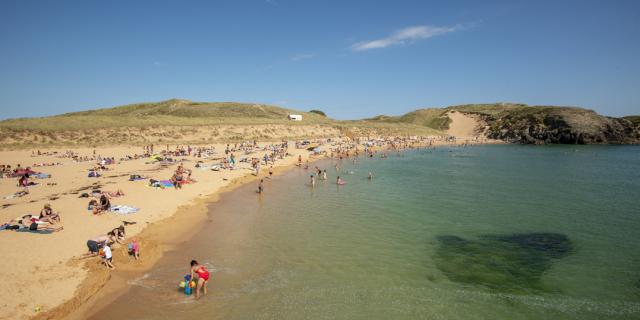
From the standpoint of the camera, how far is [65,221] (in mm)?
16484

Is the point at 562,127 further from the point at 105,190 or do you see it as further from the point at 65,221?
the point at 65,221

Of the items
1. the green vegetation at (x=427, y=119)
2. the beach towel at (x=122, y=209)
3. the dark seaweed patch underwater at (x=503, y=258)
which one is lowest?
the dark seaweed patch underwater at (x=503, y=258)

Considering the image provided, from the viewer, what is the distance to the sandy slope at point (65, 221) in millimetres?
10656

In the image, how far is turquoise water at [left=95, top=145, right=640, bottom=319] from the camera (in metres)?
10.7

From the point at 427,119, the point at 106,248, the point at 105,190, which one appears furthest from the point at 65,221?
the point at 427,119

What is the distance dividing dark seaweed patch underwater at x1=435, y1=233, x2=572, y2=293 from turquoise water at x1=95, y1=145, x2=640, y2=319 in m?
0.07

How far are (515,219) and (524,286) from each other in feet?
29.9

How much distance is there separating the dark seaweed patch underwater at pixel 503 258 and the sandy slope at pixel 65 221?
43.7 feet

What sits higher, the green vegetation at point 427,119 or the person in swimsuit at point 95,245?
the green vegetation at point 427,119

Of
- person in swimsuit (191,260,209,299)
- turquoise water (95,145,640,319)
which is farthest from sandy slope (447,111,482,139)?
person in swimsuit (191,260,209,299)

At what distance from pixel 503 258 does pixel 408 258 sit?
13.0ft

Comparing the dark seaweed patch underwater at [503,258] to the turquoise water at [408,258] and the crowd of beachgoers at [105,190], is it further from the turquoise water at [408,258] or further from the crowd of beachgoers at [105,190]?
the crowd of beachgoers at [105,190]

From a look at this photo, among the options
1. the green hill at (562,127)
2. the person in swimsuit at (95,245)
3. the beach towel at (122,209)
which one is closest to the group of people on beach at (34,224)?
the beach towel at (122,209)

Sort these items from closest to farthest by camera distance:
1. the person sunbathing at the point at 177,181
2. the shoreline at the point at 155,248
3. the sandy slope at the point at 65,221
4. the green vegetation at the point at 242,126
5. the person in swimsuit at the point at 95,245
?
the shoreline at the point at 155,248 → the sandy slope at the point at 65,221 → the person in swimsuit at the point at 95,245 → the person sunbathing at the point at 177,181 → the green vegetation at the point at 242,126
